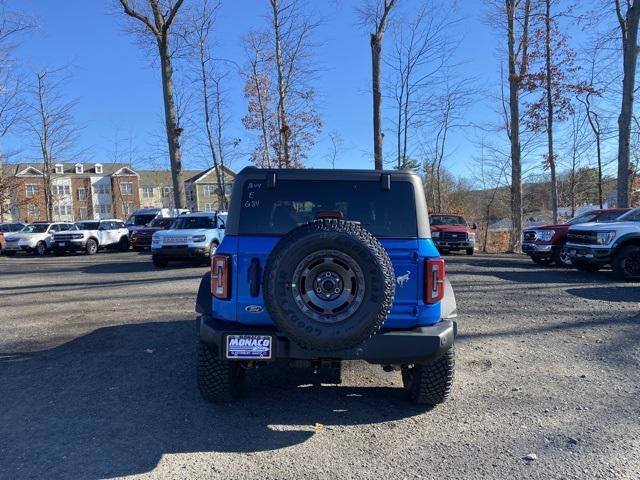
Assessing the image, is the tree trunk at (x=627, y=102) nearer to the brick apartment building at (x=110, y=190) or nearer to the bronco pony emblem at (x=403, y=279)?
the bronco pony emblem at (x=403, y=279)

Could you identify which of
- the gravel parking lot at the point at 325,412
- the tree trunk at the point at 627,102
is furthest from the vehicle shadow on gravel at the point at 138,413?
the tree trunk at the point at 627,102

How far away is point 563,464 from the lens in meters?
3.01

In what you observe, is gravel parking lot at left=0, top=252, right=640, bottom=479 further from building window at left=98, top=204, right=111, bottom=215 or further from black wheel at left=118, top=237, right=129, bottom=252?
building window at left=98, top=204, right=111, bottom=215

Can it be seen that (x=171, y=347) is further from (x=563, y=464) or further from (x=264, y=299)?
(x=563, y=464)

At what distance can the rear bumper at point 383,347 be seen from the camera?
10.8ft

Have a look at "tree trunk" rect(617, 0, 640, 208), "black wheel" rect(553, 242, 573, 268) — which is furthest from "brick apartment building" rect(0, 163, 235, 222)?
"black wheel" rect(553, 242, 573, 268)

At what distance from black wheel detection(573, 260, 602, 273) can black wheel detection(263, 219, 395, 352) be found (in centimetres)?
951

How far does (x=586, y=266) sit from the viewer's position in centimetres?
1147

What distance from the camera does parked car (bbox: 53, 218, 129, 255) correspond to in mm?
22047

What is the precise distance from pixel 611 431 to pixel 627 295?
6.27m

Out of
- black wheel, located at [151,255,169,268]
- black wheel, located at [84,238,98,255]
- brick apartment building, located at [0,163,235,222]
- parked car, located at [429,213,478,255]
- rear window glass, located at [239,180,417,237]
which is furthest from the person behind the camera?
brick apartment building, located at [0,163,235,222]

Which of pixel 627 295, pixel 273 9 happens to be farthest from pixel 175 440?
pixel 273 9

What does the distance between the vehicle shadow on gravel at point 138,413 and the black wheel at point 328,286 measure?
91 centimetres

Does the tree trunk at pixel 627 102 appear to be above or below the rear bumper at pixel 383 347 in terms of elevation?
above
